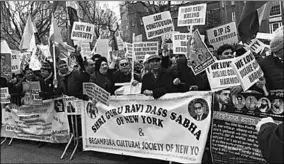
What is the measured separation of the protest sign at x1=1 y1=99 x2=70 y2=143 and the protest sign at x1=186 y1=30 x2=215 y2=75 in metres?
3.33

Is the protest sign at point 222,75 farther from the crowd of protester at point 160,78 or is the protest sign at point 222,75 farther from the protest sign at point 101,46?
the protest sign at point 101,46

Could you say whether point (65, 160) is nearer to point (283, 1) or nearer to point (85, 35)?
point (85, 35)

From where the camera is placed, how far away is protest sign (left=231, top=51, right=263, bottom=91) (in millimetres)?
4137

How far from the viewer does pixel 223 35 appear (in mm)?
6641

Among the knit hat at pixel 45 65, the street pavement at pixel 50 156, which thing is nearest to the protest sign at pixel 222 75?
the street pavement at pixel 50 156

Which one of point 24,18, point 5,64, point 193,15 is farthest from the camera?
point 24,18

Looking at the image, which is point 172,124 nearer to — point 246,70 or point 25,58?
point 246,70

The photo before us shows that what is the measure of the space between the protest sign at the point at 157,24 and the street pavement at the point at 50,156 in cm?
272

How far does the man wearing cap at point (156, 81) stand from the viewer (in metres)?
5.64

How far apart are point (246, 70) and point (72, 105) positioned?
13.3ft

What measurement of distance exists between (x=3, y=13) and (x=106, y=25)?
37.0ft

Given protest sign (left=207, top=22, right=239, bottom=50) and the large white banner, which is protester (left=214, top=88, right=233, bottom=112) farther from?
protest sign (left=207, top=22, right=239, bottom=50)

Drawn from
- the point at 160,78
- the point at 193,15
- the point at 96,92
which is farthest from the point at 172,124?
the point at 193,15

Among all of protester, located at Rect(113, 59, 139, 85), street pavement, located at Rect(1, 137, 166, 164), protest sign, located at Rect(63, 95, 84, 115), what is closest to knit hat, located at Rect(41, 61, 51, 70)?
protest sign, located at Rect(63, 95, 84, 115)
